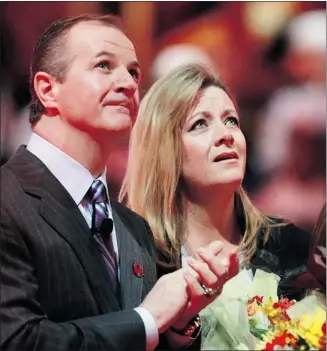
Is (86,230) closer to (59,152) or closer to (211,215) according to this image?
(59,152)

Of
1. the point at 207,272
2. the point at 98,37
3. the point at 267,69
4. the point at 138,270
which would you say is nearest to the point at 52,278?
the point at 138,270

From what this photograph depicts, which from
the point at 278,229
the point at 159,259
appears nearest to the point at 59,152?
the point at 159,259

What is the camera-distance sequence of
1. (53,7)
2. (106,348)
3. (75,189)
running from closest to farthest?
(106,348)
(75,189)
(53,7)

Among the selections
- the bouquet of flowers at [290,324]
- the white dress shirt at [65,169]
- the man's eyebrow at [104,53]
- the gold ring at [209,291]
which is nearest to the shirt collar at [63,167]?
the white dress shirt at [65,169]

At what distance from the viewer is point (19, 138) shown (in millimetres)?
1550

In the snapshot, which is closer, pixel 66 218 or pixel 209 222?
pixel 66 218

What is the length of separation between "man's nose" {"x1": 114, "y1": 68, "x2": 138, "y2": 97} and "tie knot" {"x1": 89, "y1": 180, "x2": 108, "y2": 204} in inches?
8.1

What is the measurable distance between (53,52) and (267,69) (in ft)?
1.64

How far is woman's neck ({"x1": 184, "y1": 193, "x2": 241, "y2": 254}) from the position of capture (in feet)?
5.30

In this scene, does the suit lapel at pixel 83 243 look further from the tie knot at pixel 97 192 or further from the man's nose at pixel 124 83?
the man's nose at pixel 124 83

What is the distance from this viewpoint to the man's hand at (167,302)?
1424mm

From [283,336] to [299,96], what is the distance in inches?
22.1

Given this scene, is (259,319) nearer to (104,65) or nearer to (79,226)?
(79,226)

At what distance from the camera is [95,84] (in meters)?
1.50
